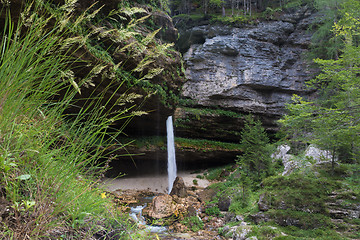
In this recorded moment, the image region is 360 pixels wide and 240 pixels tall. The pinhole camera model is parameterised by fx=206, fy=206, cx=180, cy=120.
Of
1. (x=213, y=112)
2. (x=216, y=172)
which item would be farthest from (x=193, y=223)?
(x=213, y=112)

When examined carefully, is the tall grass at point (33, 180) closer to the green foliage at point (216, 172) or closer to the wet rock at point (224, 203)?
the wet rock at point (224, 203)

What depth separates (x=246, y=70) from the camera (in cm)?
1784

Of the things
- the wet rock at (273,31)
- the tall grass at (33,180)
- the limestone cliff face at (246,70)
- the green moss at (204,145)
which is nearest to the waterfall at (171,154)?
the green moss at (204,145)

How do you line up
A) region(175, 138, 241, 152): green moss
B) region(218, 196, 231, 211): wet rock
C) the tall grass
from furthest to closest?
1. region(175, 138, 241, 152): green moss
2. region(218, 196, 231, 211): wet rock
3. the tall grass

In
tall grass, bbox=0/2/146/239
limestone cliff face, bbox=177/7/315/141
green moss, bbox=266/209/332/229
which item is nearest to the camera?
tall grass, bbox=0/2/146/239

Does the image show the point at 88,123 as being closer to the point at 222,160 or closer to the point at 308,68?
the point at 222,160

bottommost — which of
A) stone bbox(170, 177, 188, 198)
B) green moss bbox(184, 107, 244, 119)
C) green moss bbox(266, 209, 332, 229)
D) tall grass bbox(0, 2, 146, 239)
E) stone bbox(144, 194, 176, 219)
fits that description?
stone bbox(170, 177, 188, 198)

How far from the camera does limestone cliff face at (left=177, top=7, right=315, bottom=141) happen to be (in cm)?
1777

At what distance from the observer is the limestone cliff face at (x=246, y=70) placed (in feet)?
58.3

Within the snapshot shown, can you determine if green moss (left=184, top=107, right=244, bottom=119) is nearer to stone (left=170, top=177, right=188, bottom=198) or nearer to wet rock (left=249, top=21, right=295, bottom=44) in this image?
stone (left=170, top=177, right=188, bottom=198)

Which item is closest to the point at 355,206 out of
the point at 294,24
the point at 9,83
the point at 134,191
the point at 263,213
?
the point at 263,213

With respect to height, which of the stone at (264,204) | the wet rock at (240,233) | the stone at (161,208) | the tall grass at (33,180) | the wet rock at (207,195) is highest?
the tall grass at (33,180)

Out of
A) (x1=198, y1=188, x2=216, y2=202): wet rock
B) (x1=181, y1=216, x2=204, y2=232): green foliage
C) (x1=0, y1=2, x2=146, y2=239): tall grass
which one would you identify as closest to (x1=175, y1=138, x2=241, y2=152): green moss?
(x1=198, y1=188, x2=216, y2=202): wet rock

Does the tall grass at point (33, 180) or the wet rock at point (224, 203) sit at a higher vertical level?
the tall grass at point (33, 180)
